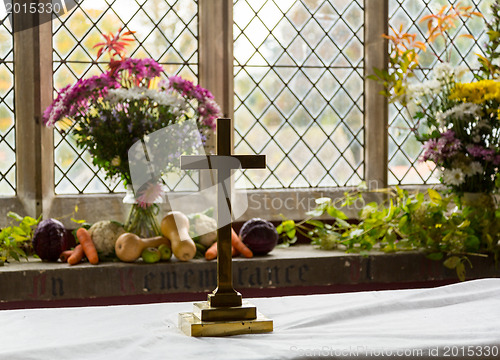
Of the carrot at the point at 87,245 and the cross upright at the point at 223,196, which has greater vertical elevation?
the cross upright at the point at 223,196

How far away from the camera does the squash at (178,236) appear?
267 centimetres

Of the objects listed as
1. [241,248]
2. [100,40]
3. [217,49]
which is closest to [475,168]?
[241,248]

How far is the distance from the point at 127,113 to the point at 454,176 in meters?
1.45

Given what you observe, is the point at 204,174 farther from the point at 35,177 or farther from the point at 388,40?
the point at 388,40

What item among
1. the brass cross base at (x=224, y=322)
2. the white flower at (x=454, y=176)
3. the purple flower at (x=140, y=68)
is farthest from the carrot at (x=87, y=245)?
the white flower at (x=454, y=176)

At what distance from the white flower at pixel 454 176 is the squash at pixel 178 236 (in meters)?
1.18

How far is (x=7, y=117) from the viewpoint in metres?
3.04

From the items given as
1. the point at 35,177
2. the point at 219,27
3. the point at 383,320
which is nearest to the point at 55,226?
the point at 35,177

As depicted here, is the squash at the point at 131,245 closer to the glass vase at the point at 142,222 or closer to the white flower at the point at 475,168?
the glass vase at the point at 142,222

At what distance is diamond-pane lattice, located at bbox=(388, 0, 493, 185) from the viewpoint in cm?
354

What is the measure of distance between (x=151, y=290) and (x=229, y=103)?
3.37ft

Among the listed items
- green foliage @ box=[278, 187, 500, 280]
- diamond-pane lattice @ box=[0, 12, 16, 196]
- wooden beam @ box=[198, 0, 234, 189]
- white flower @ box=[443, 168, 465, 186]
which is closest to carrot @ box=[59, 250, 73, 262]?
diamond-pane lattice @ box=[0, 12, 16, 196]

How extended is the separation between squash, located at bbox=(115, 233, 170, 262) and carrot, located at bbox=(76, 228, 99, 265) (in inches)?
3.4

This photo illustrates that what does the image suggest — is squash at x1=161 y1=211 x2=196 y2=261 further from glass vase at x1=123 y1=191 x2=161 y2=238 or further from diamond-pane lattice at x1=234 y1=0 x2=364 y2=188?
diamond-pane lattice at x1=234 y1=0 x2=364 y2=188
